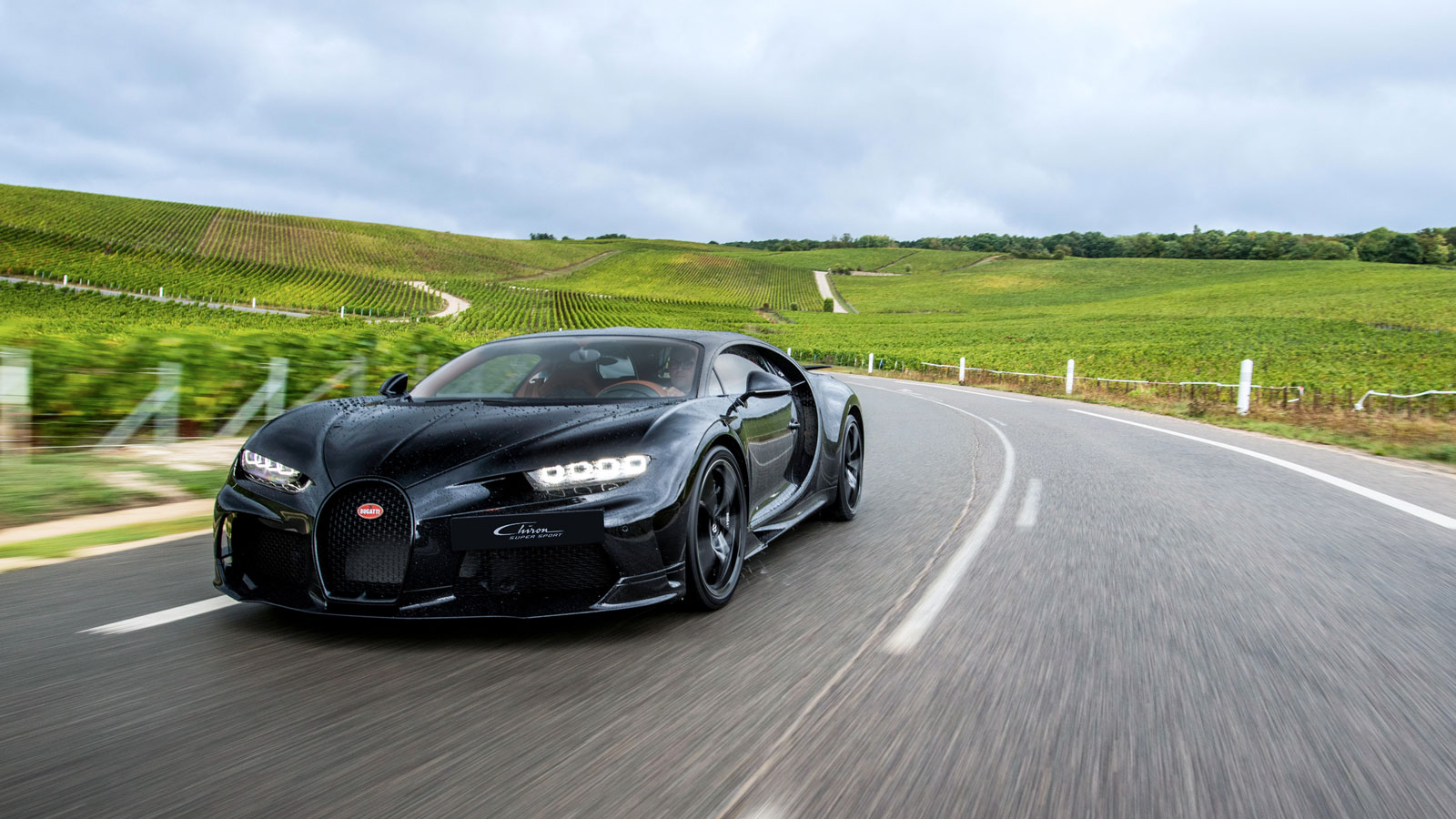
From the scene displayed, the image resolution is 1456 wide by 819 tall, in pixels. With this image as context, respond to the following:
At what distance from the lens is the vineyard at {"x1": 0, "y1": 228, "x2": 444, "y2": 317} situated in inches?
2726

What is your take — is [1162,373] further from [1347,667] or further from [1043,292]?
[1043,292]

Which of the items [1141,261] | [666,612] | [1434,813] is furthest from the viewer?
[1141,261]

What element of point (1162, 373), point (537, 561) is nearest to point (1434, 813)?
point (537, 561)

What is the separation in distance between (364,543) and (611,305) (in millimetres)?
89067

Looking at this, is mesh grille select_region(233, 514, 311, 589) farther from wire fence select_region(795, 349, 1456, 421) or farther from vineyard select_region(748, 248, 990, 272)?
vineyard select_region(748, 248, 990, 272)

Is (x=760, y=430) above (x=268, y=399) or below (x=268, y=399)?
above

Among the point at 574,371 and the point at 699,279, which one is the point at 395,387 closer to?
the point at 574,371

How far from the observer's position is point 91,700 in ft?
9.46

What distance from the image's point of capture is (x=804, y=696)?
122 inches

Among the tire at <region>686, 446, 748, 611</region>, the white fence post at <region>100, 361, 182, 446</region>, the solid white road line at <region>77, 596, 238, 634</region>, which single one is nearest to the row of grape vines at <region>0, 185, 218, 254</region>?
the white fence post at <region>100, 361, 182, 446</region>

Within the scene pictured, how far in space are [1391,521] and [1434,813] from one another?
211 inches

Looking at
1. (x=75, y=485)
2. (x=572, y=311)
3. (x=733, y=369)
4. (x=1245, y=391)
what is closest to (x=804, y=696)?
(x=733, y=369)

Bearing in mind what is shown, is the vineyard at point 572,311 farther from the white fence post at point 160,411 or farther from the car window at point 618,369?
the car window at point 618,369

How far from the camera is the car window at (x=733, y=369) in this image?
501 centimetres
